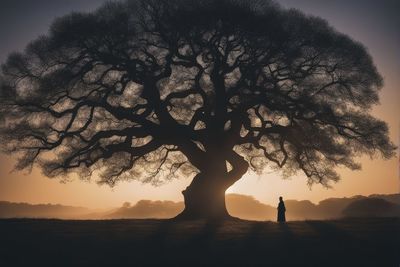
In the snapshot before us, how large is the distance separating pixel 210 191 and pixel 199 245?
1310cm

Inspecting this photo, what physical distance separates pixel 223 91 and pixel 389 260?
17.0m

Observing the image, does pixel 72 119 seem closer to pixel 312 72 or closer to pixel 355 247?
pixel 312 72

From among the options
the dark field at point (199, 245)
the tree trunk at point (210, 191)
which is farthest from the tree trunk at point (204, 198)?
the dark field at point (199, 245)

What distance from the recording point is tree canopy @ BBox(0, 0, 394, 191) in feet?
95.5

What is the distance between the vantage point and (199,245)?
17750 mm

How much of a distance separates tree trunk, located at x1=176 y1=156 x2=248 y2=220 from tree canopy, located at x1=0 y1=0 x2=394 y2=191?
396mm

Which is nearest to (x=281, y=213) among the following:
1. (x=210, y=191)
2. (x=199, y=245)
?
(x=210, y=191)

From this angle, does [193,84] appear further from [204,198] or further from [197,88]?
[204,198]

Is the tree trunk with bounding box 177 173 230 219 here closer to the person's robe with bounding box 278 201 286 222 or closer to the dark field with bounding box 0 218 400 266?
the person's robe with bounding box 278 201 286 222

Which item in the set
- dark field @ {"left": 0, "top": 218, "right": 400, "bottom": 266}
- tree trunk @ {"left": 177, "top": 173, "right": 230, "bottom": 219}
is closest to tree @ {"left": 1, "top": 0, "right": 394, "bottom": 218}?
tree trunk @ {"left": 177, "top": 173, "right": 230, "bottom": 219}

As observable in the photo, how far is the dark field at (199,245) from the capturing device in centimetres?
1541

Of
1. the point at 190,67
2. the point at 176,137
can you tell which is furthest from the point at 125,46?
the point at 176,137

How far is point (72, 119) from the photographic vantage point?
1164 inches

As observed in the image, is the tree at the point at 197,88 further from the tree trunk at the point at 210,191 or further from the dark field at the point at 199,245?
the dark field at the point at 199,245
